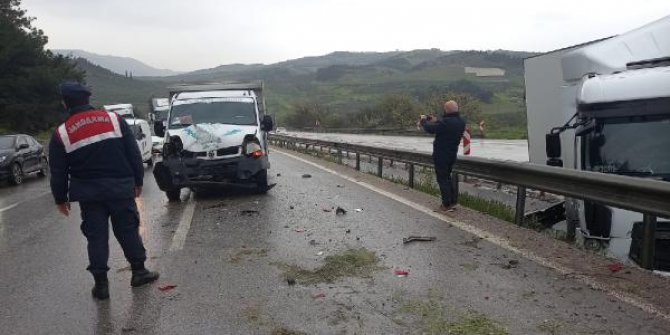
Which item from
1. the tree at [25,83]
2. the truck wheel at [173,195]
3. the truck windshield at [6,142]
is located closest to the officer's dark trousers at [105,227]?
the truck wheel at [173,195]

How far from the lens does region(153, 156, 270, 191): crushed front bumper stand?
1070 centimetres

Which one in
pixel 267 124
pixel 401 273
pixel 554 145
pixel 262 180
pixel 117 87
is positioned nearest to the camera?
pixel 401 273

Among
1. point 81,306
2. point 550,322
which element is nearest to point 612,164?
point 550,322

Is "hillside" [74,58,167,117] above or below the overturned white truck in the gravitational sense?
above

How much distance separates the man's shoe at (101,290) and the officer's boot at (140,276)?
0.32 metres

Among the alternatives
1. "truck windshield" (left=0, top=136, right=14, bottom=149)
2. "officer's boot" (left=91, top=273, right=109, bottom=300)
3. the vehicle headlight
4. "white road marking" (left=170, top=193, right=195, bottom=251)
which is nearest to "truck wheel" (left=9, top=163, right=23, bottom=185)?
"truck windshield" (left=0, top=136, right=14, bottom=149)

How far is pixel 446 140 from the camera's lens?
885 cm

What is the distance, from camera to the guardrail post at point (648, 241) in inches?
208

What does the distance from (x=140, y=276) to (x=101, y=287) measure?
16.3 inches

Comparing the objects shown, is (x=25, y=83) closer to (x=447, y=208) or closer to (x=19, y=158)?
(x=19, y=158)

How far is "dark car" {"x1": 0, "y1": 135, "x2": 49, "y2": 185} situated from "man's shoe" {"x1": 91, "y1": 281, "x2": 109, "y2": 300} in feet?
44.4

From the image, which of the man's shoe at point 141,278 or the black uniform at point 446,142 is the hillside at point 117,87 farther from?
the man's shoe at point 141,278

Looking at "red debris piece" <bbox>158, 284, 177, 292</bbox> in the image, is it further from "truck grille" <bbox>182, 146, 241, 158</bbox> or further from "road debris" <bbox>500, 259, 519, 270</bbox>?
"truck grille" <bbox>182, 146, 241, 158</bbox>

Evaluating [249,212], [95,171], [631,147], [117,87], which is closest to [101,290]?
[95,171]
